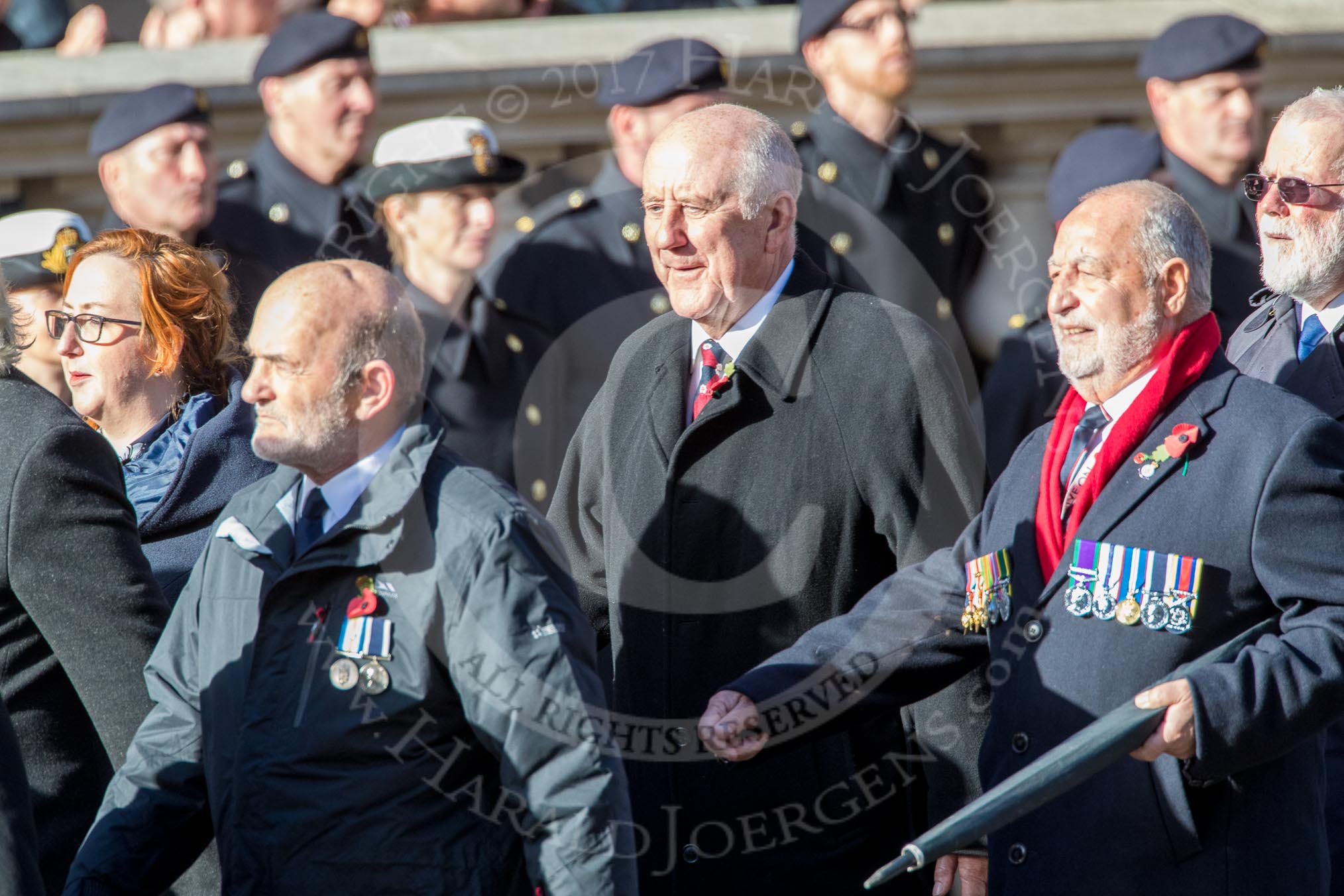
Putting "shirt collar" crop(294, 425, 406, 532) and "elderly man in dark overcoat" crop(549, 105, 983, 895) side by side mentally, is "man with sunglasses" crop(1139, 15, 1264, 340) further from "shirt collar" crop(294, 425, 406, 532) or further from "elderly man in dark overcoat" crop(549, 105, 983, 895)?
"shirt collar" crop(294, 425, 406, 532)

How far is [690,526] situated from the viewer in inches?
160

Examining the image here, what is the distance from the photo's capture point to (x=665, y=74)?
5938 mm

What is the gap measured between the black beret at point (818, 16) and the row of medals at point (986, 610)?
105 inches

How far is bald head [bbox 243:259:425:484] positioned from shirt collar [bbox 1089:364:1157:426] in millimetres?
1263

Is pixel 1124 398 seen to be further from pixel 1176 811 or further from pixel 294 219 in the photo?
pixel 294 219

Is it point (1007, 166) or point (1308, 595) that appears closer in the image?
point (1308, 595)

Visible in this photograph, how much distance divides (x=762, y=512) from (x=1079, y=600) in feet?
2.56

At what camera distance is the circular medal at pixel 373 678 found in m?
3.28

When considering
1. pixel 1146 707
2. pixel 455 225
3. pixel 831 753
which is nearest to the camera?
pixel 1146 707

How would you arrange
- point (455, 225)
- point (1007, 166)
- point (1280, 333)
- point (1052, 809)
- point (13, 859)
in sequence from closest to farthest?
point (13, 859)
point (1052, 809)
point (1280, 333)
point (455, 225)
point (1007, 166)

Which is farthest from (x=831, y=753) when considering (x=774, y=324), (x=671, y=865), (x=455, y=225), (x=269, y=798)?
(x=455, y=225)

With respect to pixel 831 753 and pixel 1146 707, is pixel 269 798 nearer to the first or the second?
pixel 831 753

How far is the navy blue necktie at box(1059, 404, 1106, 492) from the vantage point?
A: 3664mm

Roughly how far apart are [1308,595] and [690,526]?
1.28m
